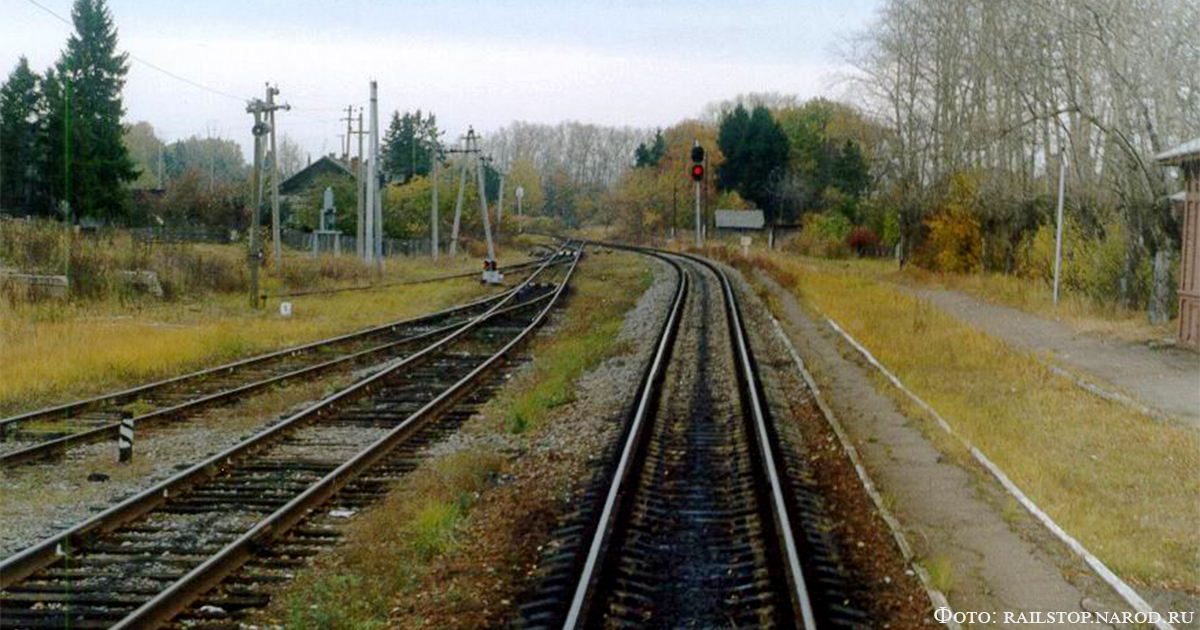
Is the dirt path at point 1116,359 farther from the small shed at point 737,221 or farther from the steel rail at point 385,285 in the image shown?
the small shed at point 737,221

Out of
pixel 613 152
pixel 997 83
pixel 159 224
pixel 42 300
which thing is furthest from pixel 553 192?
pixel 42 300

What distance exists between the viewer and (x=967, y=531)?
9727mm

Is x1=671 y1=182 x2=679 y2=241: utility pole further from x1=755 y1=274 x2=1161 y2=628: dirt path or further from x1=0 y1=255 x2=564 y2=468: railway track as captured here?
x1=755 y1=274 x2=1161 y2=628: dirt path

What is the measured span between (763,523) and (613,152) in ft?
628

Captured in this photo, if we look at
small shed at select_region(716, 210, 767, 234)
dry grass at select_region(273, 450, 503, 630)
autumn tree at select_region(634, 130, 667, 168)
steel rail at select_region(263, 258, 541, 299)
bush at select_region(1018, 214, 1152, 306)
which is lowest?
dry grass at select_region(273, 450, 503, 630)

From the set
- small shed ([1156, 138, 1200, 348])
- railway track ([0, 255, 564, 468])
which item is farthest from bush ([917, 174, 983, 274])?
railway track ([0, 255, 564, 468])

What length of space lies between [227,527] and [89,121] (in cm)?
5555

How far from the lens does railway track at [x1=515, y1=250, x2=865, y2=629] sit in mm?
7504

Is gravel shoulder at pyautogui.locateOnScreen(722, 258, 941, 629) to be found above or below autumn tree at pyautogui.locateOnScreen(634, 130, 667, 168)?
below

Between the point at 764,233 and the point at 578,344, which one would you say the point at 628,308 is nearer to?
the point at 578,344

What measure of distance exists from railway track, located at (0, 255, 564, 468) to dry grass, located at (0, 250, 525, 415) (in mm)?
885

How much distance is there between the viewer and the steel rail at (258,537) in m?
7.36

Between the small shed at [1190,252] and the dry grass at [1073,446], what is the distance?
311 cm

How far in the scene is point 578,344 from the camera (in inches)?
952
